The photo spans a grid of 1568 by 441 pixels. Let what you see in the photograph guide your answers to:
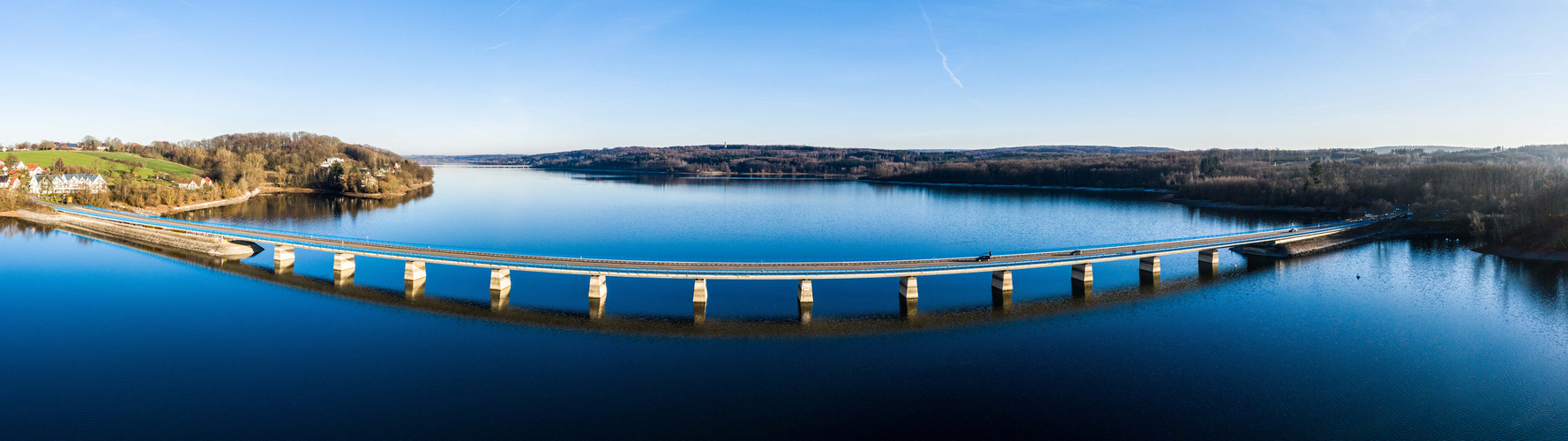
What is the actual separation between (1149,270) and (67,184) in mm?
112165

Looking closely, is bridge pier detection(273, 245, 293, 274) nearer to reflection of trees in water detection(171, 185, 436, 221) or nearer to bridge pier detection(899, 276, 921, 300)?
reflection of trees in water detection(171, 185, 436, 221)

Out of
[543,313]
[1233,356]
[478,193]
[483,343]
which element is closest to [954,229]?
[1233,356]

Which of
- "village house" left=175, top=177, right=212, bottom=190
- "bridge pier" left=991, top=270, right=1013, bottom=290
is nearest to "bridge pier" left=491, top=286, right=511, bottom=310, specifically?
"bridge pier" left=991, top=270, right=1013, bottom=290

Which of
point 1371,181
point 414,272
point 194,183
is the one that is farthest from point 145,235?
point 1371,181

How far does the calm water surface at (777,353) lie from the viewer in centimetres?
2027

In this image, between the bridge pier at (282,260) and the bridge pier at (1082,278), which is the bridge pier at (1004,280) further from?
the bridge pier at (282,260)

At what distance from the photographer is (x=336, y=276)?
40.4 m

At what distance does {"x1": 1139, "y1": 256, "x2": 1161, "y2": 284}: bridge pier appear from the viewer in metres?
42.4

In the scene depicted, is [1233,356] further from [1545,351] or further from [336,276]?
[336,276]

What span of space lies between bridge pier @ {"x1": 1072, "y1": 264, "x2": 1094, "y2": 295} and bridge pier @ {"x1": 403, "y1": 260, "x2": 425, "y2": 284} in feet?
122

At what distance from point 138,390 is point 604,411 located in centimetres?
1516

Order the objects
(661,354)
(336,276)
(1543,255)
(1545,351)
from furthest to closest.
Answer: (1543,255) < (336,276) < (1545,351) < (661,354)

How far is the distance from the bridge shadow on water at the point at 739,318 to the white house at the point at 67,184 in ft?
198

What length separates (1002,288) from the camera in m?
37.4
